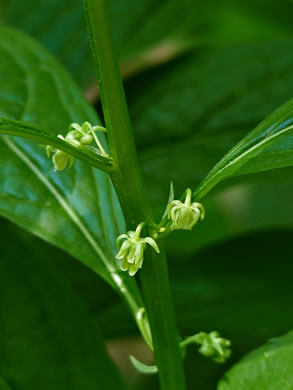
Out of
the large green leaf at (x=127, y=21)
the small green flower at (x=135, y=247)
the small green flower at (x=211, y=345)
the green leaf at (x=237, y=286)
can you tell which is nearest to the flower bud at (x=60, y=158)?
the small green flower at (x=135, y=247)

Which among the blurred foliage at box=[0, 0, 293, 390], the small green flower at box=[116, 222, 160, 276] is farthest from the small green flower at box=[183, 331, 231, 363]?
the blurred foliage at box=[0, 0, 293, 390]

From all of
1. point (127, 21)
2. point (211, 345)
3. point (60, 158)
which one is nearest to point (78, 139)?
point (60, 158)

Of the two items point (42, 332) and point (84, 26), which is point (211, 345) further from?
point (84, 26)

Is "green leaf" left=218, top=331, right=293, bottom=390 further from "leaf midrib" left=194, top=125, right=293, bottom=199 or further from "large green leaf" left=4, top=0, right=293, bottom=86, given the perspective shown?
"large green leaf" left=4, top=0, right=293, bottom=86

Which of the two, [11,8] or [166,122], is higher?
[11,8]

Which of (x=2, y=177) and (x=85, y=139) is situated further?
(x=2, y=177)

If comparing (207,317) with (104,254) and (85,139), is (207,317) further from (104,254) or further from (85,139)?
(85,139)

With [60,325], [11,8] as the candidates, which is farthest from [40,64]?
[11,8]
